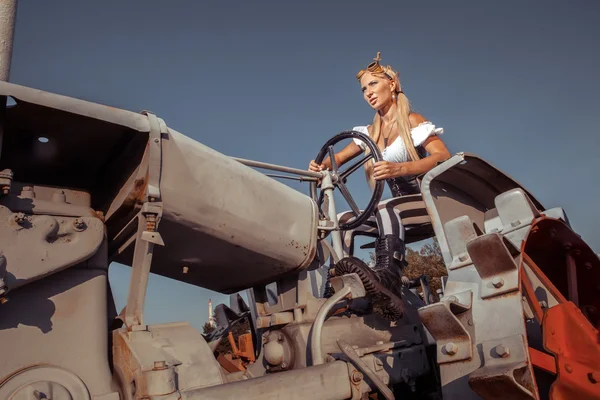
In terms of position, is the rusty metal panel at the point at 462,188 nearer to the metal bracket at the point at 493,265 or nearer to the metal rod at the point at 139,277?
the metal bracket at the point at 493,265

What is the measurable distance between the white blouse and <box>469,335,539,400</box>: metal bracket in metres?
2.08

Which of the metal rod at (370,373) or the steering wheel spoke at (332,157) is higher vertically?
the steering wheel spoke at (332,157)

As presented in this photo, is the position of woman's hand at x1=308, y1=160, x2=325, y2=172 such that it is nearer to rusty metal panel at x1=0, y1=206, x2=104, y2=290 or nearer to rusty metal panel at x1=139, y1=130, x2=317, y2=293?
rusty metal panel at x1=139, y1=130, x2=317, y2=293

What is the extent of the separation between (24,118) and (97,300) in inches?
30.1

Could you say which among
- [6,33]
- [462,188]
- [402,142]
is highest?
[6,33]

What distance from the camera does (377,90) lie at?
13.7ft

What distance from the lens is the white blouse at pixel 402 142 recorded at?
3.68 m

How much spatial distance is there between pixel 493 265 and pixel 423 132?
1879 mm

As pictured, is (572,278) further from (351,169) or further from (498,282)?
(351,169)

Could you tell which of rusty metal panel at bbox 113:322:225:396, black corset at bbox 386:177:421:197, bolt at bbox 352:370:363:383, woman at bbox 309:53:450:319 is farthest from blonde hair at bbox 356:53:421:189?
rusty metal panel at bbox 113:322:225:396

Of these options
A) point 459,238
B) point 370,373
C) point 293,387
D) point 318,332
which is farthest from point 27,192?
point 459,238

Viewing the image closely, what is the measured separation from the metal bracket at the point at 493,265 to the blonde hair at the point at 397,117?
1.59m

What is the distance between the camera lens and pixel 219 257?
258 centimetres

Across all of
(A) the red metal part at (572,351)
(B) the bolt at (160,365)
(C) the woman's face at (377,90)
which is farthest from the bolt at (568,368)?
(C) the woman's face at (377,90)
